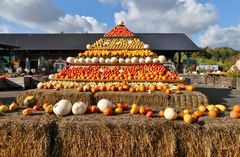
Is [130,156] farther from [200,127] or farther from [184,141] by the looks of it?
[200,127]

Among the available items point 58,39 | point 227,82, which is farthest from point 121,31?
point 58,39

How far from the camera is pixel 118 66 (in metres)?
9.64

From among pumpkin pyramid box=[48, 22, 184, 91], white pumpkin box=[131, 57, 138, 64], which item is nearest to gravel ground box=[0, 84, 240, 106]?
pumpkin pyramid box=[48, 22, 184, 91]

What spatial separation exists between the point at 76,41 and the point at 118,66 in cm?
2704

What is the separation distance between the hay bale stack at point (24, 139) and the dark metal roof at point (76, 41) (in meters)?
28.6

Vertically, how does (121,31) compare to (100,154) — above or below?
above

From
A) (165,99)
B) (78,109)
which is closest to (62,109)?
(78,109)

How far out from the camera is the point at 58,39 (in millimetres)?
36844

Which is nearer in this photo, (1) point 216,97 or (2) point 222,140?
(2) point 222,140

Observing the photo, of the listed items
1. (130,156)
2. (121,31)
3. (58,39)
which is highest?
(58,39)

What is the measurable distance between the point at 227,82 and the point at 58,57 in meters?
20.3

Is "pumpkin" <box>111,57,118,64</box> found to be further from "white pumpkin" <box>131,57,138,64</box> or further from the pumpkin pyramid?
"white pumpkin" <box>131,57,138,64</box>

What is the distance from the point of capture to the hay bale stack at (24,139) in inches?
130

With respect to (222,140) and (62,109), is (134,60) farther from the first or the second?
(222,140)
